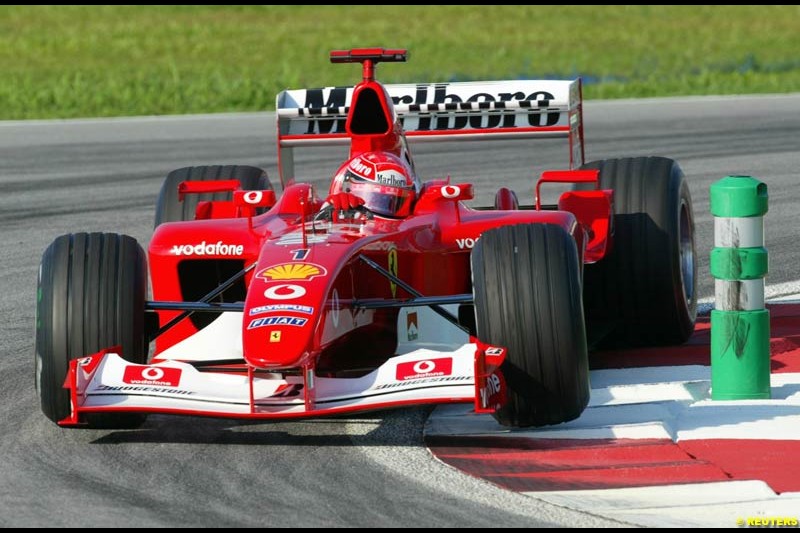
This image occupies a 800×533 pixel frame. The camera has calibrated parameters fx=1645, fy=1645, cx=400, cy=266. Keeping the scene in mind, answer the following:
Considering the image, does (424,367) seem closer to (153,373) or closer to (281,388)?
(281,388)

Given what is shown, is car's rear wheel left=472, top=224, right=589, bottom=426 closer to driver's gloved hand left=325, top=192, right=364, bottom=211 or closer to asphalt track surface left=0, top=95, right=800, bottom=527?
asphalt track surface left=0, top=95, right=800, bottom=527

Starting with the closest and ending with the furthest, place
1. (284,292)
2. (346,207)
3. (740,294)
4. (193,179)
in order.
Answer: (284,292)
(740,294)
(346,207)
(193,179)

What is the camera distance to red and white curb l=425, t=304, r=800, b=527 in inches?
231

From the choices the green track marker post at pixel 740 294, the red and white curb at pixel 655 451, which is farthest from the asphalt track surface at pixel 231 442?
the green track marker post at pixel 740 294

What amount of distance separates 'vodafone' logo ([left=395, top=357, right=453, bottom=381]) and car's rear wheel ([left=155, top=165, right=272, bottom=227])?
9.82 feet

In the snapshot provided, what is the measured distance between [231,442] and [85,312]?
84 centimetres

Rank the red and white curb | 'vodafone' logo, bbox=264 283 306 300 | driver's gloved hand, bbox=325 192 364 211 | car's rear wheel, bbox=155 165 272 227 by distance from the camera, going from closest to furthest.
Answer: the red and white curb, 'vodafone' logo, bbox=264 283 306 300, driver's gloved hand, bbox=325 192 364 211, car's rear wheel, bbox=155 165 272 227

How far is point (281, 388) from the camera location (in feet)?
22.1

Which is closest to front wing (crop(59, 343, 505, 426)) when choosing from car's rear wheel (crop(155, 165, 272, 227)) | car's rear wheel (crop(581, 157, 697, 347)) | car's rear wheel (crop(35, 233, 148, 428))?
car's rear wheel (crop(35, 233, 148, 428))

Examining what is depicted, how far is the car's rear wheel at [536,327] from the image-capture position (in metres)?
6.79

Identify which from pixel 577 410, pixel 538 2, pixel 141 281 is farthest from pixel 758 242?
pixel 538 2

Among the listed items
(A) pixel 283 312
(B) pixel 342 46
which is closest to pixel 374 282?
(A) pixel 283 312

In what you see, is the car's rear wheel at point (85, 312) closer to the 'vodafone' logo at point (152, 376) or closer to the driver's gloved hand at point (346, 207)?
the 'vodafone' logo at point (152, 376)

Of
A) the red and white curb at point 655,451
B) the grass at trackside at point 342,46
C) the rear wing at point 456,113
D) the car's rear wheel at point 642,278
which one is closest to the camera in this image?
the red and white curb at point 655,451
